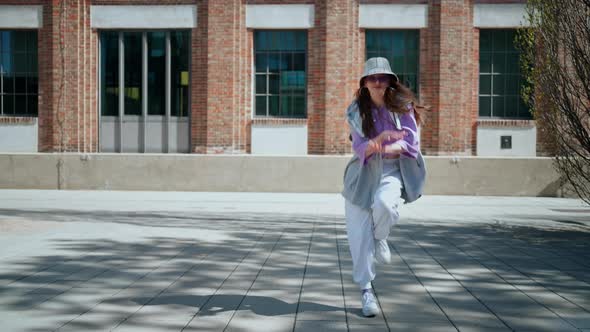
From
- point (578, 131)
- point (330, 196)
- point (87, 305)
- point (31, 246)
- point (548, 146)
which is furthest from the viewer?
point (330, 196)

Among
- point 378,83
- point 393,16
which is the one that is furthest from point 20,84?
point 378,83

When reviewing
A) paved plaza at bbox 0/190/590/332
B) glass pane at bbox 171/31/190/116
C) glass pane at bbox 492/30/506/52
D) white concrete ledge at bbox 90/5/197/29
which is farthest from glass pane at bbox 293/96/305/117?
paved plaza at bbox 0/190/590/332

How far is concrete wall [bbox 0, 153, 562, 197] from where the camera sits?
1731 centimetres

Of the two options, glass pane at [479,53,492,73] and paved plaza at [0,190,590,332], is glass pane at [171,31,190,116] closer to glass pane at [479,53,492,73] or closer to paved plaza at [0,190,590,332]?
paved plaza at [0,190,590,332]

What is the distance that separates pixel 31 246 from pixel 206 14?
451 inches

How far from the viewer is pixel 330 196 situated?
668 inches

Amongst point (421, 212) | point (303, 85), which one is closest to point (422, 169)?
point (421, 212)

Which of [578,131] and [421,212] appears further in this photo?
[421,212]

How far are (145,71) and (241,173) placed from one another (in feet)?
13.5

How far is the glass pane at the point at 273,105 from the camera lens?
18.4 m

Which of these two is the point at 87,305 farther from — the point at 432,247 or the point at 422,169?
the point at 432,247

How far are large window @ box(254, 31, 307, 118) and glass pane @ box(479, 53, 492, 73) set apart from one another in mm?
4912

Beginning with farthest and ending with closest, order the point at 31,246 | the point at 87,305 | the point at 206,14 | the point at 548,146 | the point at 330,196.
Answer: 1. the point at 206,14
2. the point at 330,196
3. the point at 548,146
4. the point at 31,246
5. the point at 87,305

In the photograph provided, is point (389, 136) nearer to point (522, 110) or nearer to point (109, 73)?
point (522, 110)
